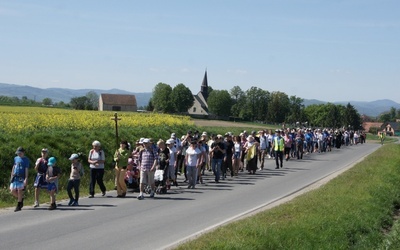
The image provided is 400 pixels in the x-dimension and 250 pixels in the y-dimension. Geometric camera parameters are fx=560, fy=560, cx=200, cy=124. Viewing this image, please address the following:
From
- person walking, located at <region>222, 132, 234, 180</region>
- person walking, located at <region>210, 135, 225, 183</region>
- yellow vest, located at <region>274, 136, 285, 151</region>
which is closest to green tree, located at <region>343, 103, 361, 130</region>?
yellow vest, located at <region>274, 136, 285, 151</region>

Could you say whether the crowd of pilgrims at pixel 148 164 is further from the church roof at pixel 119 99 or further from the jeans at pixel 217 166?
the church roof at pixel 119 99

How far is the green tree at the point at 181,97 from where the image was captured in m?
145

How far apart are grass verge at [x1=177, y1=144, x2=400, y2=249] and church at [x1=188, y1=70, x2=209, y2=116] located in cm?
14252

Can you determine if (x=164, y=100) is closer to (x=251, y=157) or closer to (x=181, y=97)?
(x=181, y=97)

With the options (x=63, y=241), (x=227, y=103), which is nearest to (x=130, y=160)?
(x=63, y=241)

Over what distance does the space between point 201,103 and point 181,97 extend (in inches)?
1078

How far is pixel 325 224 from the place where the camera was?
12062 mm

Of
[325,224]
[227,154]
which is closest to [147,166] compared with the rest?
[325,224]

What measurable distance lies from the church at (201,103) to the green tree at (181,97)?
1369 cm

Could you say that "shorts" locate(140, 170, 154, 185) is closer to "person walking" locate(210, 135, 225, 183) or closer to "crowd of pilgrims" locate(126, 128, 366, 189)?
"crowd of pilgrims" locate(126, 128, 366, 189)

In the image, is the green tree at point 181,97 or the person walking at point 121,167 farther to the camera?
the green tree at point 181,97

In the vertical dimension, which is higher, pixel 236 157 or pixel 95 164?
pixel 95 164

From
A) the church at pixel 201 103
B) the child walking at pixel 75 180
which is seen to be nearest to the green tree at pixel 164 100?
the church at pixel 201 103

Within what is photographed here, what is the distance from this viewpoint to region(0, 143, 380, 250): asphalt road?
1028 cm
